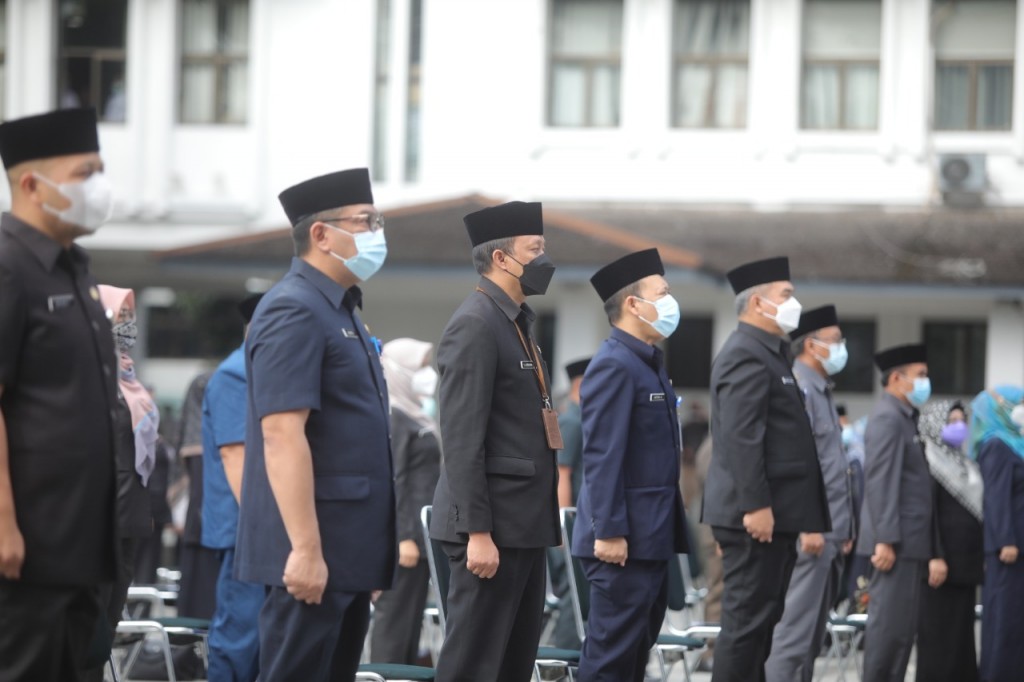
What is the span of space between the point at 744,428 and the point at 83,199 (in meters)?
4.18

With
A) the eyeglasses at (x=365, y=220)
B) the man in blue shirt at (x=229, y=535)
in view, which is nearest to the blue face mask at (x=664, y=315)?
the man in blue shirt at (x=229, y=535)

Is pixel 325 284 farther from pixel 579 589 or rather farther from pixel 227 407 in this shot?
pixel 579 589

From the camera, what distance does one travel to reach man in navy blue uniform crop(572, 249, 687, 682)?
24.0ft

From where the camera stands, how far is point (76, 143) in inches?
187

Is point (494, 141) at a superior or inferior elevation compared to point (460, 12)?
inferior

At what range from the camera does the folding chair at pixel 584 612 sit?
816 centimetres

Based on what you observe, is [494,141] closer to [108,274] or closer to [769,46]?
[769,46]

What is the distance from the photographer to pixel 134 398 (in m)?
7.67

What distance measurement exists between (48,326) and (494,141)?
17988 mm

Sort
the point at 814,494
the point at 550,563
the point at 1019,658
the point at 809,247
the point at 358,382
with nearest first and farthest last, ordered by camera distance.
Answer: the point at 358,382
the point at 814,494
the point at 1019,658
the point at 550,563
the point at 809,247

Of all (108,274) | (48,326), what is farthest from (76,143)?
(108,274)

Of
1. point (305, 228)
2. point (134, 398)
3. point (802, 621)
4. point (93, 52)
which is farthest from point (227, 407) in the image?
point (93, 52)

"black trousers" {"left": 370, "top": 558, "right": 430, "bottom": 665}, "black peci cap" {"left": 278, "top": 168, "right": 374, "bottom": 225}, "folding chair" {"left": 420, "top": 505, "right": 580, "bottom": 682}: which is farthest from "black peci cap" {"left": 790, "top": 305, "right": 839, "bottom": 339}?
"black peci cap" {"left": 278, "top": 168, "right": 374, "bottom": 225}

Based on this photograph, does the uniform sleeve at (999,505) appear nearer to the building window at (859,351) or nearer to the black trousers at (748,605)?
the black trousers at (748,605)
